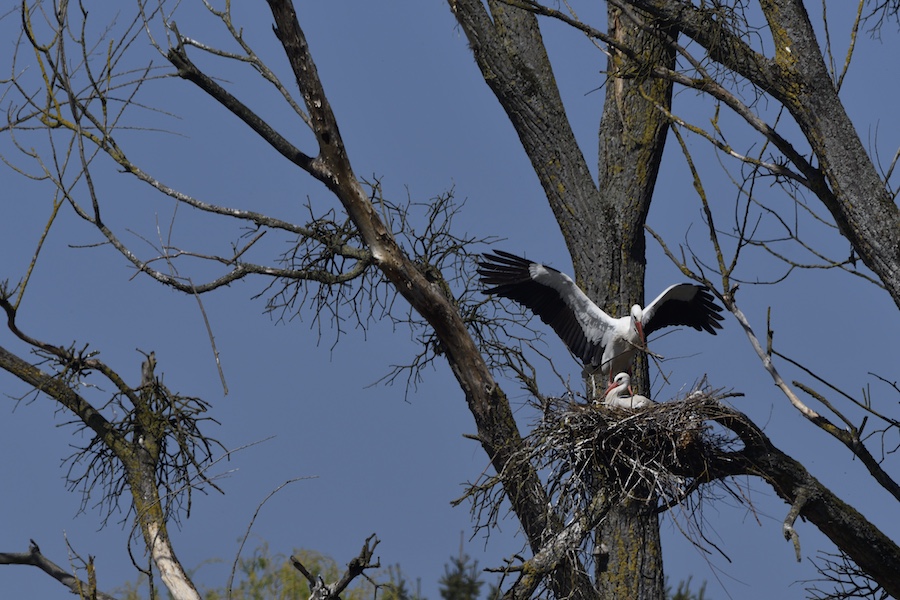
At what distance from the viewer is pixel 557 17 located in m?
6.64

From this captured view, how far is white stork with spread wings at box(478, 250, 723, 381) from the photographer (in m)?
8.05

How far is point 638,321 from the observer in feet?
26.3

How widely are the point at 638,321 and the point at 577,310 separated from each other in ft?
1.48

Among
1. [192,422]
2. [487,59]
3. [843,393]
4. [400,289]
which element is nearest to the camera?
[843,393]

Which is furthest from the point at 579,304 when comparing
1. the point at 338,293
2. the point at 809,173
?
the point at 809,173

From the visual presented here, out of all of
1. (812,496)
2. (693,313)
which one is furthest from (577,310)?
(812,496)

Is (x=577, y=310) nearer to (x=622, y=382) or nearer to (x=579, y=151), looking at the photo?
(x=622, y=382)

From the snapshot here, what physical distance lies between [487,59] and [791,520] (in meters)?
Result: 4.54

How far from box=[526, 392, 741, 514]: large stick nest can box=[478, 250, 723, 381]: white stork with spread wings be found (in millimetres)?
1596

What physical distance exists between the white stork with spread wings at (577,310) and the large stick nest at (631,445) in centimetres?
160

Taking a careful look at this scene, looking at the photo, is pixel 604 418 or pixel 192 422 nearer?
pixel 604 418

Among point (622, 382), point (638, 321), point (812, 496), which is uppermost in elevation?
point (638, 321)

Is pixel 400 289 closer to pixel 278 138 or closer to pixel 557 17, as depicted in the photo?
pixel 278 138

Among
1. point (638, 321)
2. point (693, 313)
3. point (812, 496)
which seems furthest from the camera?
point (693, 313)
